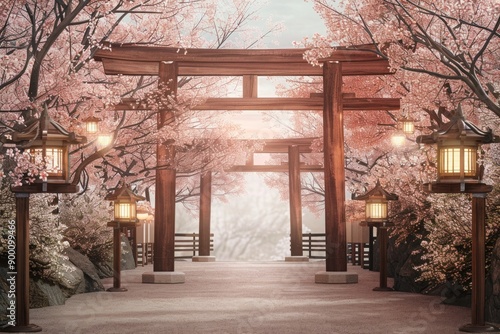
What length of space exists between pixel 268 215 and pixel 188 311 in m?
33.8

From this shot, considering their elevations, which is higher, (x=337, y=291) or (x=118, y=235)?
(x=118, y=235)

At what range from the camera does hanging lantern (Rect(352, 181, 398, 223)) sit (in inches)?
618

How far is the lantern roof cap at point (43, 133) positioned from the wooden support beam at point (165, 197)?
322 inches

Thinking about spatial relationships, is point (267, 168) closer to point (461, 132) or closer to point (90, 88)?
point (90, 88)

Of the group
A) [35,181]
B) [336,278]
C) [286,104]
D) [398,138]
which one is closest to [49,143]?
[35,181]

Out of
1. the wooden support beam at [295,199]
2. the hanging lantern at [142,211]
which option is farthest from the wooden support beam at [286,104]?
the wooden support beam at [295,199]

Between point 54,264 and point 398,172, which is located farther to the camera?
point 398,172

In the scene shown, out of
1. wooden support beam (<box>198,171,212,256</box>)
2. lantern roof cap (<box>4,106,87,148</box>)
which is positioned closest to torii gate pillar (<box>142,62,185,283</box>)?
lantern roof cap (<box>4,106,87,148</box>)

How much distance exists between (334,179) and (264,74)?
3.09 metres

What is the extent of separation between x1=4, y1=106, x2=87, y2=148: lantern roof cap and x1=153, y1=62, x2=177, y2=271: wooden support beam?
8177 mm

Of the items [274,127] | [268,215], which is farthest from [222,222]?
[274,127]

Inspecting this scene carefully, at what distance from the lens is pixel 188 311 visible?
1140cm

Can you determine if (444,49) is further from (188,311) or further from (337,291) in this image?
(337,291)

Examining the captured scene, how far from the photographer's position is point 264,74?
62.1 ft
